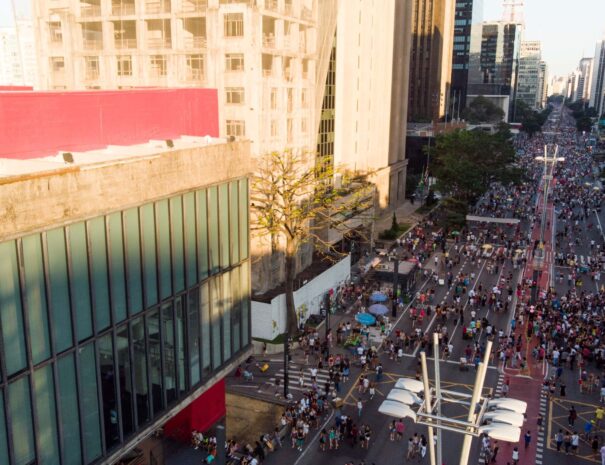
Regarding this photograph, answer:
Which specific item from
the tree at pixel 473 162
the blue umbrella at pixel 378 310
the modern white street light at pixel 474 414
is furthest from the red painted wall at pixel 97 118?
the tree at pixel 473 162

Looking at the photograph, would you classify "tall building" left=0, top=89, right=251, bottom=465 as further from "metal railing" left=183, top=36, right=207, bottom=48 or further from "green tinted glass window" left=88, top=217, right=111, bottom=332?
"metal railing" left=183, top=36, right=207, bottom=48

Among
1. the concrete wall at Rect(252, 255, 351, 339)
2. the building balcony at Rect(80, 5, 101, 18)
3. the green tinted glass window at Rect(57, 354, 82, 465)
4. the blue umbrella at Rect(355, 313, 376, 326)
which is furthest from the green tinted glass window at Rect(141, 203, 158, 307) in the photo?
the building balcony at Rect(80, 5, 101, 18)

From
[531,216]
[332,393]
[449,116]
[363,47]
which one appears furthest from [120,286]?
[449,116]

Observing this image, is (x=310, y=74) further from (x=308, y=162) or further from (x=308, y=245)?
(x=308, y=245)

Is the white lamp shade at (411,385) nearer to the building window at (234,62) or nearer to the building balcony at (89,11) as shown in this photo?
the building window at (234,62)

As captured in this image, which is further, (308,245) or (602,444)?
(308,245)

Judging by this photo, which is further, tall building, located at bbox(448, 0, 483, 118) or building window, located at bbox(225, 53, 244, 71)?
tall building, located at bbox(448, 0, 483, 118)

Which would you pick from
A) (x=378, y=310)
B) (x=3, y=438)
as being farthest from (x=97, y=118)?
(x=378, y=310)
